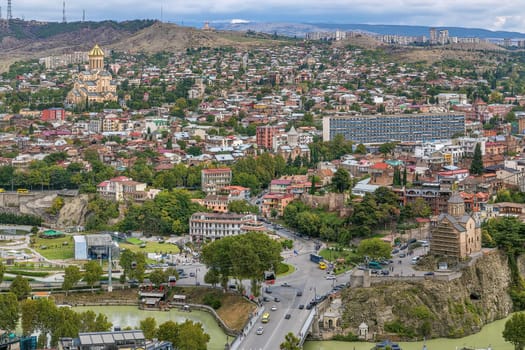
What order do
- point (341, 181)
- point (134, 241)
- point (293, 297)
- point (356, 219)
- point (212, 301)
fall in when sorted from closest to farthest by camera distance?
point (293, 297) → point (212, 301) → point (356, 219) → point (134, 241) → point (341, 181)

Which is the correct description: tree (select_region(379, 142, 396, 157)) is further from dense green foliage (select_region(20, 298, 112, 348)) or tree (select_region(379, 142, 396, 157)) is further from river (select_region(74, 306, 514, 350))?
dense green foliage (select_region(20, 298, 112, 348))

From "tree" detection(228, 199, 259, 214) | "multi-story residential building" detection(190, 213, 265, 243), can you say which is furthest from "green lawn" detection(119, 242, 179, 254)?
"tree" detection(228, 199, 259, 214)

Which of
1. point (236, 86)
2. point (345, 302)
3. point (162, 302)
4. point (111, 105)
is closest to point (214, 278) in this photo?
point (162, 302)

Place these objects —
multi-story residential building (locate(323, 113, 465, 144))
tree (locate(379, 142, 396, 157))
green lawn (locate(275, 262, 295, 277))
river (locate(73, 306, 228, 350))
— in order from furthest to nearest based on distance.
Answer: multi-story residential building (locate(323, 113, 465, 144))
tree (locate(379, 142, 396, 157))
green lawn (locate(275, 262, 295, 277))
river (locate(73, 306, 228, 350))

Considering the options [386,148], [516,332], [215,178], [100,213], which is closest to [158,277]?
[516,332]

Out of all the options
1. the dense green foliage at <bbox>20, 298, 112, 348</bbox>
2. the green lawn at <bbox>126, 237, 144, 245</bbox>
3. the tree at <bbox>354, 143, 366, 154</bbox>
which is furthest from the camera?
the tree at <bbox>354, 143, 366, 154</bbox>

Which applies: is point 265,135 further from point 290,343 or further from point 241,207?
point 290,343
